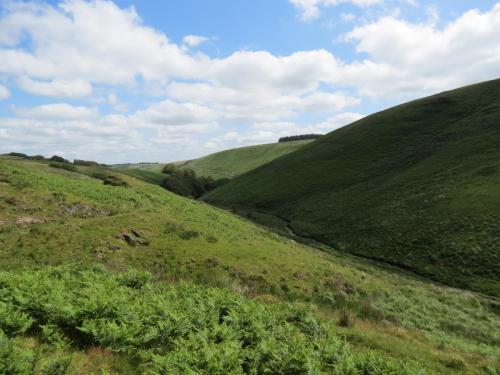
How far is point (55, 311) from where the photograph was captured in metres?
10.8

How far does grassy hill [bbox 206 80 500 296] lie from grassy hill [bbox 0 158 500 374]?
437 inches

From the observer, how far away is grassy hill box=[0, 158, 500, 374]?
972 centimetres

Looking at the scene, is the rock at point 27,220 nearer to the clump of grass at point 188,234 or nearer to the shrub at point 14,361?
the clump of grass at point 188,234

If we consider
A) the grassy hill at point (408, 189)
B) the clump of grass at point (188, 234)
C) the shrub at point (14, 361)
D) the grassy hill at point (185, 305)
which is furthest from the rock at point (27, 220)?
the grassy hill at point (408, 189)

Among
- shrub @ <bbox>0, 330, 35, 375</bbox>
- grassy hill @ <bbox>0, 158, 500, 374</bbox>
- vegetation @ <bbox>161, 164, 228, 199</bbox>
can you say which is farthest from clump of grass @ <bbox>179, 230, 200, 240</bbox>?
vegetation @ <bbox>161, 164, 228, 199</bbox>

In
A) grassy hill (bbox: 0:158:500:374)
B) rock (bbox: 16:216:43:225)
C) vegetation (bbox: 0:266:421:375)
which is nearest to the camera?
vegetation (bbox: 0:266:421:375)

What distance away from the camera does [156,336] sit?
418 inches

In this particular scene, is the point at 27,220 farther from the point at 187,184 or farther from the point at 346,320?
the point at 187,184

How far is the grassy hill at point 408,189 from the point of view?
48.0m

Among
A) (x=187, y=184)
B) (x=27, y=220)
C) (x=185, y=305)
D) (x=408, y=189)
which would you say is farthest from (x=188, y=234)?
(x=187, y=184)

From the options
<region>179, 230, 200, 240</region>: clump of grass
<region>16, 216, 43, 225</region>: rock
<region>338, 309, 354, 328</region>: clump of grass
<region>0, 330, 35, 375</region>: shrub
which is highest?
<region>16, 216, 43, 225</region>: rock

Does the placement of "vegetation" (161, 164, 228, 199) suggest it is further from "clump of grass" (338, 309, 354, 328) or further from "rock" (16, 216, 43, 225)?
"clump of grass" (338, 309, 354, 328)

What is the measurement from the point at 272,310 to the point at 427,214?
5043 centimetres

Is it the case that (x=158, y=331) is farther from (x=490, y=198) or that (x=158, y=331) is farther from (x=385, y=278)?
(x=490, y=198)
